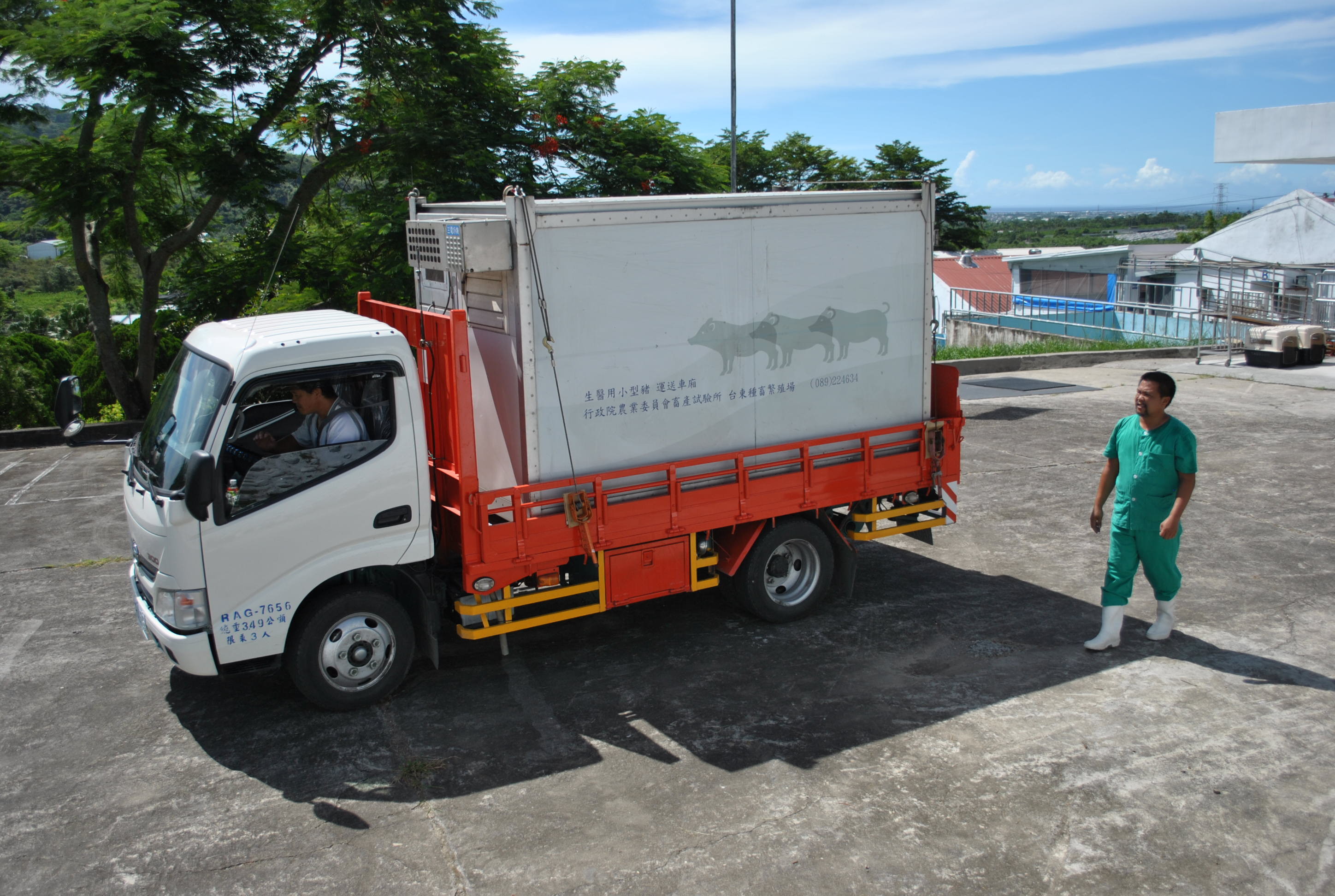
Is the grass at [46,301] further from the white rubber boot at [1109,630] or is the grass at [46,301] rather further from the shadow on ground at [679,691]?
the white rubber boot at [1109,630]

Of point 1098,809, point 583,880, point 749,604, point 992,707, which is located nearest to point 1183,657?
point 992,707

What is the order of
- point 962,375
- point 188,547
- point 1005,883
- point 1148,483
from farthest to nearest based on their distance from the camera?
point 962,375 < point 1148,483 < point 188,547 < point 1005,883

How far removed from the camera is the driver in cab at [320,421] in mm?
5793

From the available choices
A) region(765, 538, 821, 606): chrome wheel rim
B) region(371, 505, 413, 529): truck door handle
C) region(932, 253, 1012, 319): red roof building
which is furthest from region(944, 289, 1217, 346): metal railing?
region(371, 505, 413, 529): truck door handle

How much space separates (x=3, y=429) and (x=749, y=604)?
1469 centimetres

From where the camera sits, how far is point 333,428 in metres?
5.82

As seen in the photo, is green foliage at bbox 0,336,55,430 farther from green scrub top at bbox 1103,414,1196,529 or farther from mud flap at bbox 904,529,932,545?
green scrub top at bbox 1103,414,1196,529

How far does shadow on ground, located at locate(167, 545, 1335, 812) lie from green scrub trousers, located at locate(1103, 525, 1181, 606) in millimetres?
409

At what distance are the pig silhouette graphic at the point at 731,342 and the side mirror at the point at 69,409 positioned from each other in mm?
3925

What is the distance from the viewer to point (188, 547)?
217 inches

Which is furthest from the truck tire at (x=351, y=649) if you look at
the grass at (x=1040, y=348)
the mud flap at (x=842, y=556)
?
the grass at (x=1040, y=348)

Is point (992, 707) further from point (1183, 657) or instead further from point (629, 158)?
point (629, 158)

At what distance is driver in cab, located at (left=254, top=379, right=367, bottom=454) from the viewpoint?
579 centimetres

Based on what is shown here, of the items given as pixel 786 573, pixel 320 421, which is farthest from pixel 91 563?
pixel 786 573
